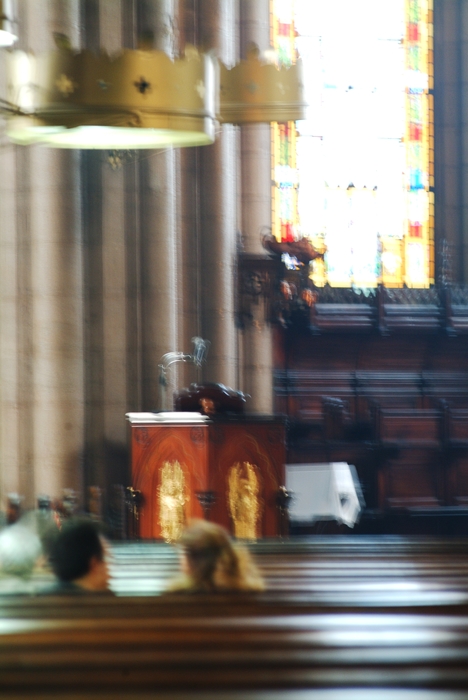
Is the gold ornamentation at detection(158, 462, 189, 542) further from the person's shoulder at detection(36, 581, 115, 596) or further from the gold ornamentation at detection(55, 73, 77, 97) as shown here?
the person's shoulder at detection(36, 581, 115, 596)

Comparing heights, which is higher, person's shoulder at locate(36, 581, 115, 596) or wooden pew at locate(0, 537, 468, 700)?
wooden pew at locate(0, 537, 468, 700)

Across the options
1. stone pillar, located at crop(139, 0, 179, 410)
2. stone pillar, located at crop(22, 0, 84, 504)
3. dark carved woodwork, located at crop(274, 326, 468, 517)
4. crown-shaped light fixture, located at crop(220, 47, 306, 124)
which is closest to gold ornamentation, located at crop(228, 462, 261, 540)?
stone pillar, located at crop(22, 0, 84, 504)

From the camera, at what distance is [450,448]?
11.7 metres

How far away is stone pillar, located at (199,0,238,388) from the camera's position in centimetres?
1109

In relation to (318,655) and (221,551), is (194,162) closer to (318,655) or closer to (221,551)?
(221,551)

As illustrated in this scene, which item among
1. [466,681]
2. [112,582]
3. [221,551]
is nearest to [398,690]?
[466,681]

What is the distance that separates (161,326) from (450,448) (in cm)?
397

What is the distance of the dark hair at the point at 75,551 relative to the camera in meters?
3.59

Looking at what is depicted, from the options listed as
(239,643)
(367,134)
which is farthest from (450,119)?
(239,643)

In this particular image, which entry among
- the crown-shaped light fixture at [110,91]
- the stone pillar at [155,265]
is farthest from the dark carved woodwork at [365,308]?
the crown-shaped light fixture at [110,91]

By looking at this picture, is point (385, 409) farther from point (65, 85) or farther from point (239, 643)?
point (239, 643)

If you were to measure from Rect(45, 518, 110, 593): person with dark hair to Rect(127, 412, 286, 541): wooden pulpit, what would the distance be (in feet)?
10.6

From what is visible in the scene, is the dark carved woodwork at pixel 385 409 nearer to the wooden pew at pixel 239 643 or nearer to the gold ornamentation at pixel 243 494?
the gold ornamentation at pixel 243 494

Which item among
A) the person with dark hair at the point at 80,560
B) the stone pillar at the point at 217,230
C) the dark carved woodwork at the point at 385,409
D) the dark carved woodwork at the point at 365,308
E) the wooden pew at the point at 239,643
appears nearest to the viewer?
the wooden pew at the point at 239,643
